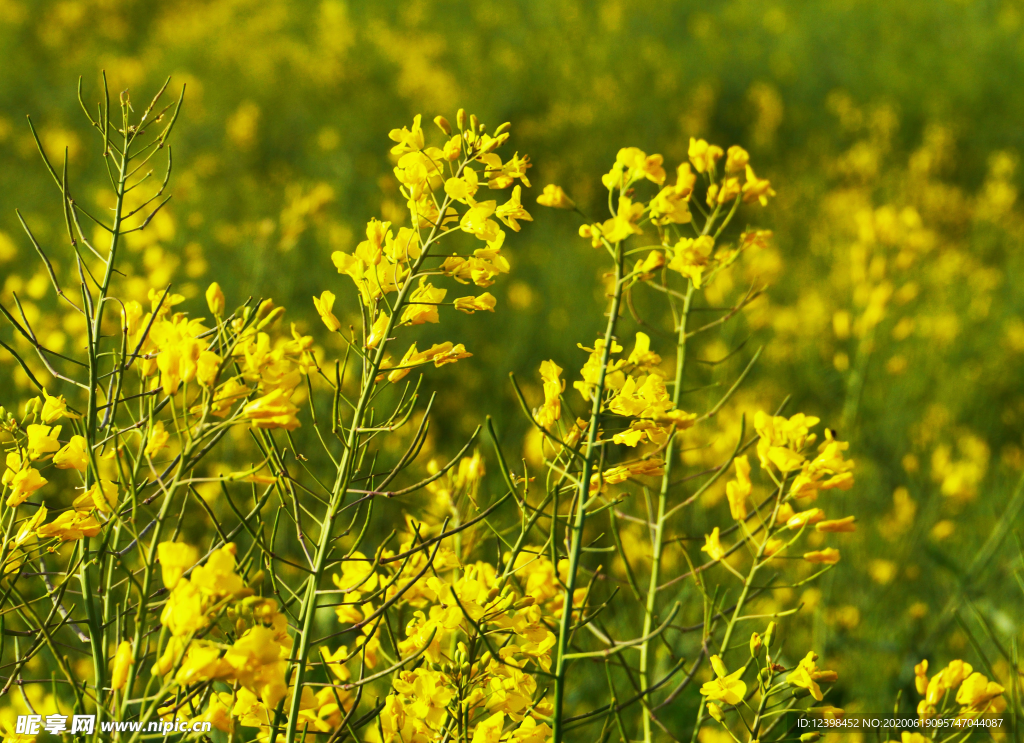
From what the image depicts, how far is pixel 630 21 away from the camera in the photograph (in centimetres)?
942

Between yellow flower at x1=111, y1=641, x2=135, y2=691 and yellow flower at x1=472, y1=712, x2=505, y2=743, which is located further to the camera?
yellow flower at x1=472, y1=712, x2=505, y2=743

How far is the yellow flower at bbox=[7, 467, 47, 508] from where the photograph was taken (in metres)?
0.73

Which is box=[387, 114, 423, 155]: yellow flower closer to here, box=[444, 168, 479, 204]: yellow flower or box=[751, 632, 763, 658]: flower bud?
box=[444, 168, 479, 204]: yellow flower

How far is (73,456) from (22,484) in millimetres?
47

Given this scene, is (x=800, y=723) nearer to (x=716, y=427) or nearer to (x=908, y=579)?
(x=908, y=579)

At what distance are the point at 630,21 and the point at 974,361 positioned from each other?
21.3 feet

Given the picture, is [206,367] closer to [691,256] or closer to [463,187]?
[463,187]

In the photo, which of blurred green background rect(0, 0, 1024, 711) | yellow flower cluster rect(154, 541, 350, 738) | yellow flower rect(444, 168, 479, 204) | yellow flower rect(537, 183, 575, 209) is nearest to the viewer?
yellow flower cluster rect(154, 541, 350, 738)

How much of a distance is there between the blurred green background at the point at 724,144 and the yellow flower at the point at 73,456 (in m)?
0.47

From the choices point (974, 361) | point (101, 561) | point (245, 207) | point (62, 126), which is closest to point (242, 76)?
point (62, 126)

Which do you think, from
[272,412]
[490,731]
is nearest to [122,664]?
[272,412]

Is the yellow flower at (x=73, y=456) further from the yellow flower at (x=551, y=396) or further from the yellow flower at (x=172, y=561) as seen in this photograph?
the yellow flower at (x=551, y=396)

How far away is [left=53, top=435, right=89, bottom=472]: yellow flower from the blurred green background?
467 millimetres
